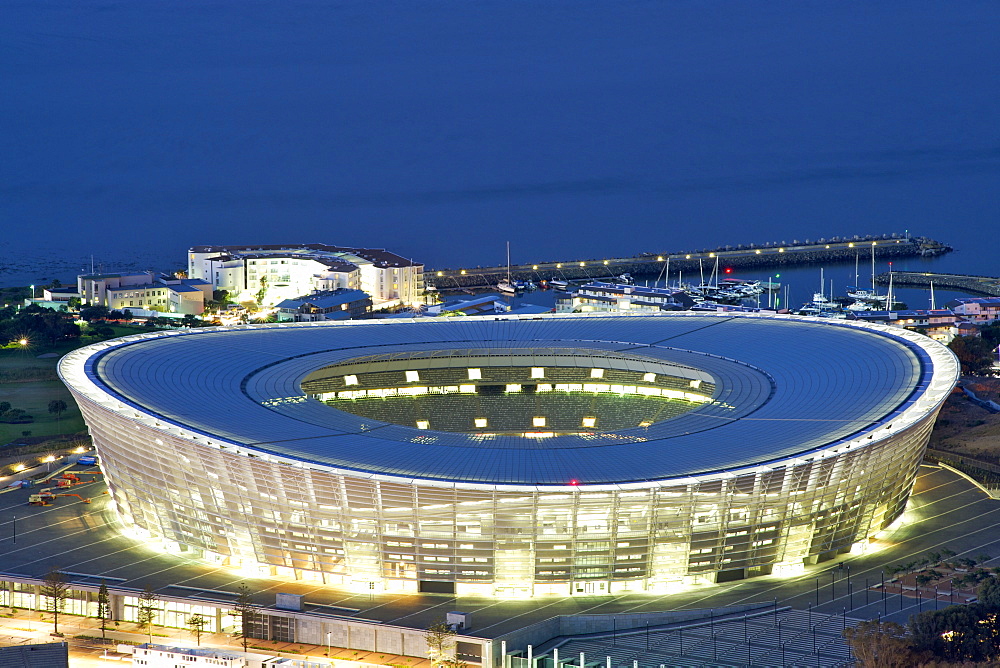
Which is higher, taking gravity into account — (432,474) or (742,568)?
(432,474)

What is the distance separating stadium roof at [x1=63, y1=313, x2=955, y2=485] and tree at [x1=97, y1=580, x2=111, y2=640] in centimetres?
493

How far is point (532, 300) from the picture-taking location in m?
101

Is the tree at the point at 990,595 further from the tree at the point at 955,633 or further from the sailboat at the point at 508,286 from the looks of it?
the sailboat at the point at 508,286

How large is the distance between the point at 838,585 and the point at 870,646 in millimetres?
5986

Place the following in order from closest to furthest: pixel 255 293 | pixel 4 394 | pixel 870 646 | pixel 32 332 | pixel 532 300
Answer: pixel 870 646 < pixel 4 394 < pixel 32 332 < pixel 255 293 < pixel 532 300

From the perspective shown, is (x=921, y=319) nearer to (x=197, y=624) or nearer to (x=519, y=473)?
(x=519, y=473)

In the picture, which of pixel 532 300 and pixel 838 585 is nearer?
pixel 838 585

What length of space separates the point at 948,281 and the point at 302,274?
49859 mm

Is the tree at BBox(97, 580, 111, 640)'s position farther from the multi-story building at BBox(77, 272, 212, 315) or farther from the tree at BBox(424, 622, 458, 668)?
the multi-story building at BBox(77, 272, 212, 315)

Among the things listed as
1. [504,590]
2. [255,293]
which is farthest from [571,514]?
[255,293]

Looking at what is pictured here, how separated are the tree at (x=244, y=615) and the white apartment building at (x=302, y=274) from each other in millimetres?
53580

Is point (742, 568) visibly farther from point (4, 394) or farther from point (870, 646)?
point (4, 394)

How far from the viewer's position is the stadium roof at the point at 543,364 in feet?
125

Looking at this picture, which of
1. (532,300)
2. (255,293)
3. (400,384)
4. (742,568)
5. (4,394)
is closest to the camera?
(742,568)
